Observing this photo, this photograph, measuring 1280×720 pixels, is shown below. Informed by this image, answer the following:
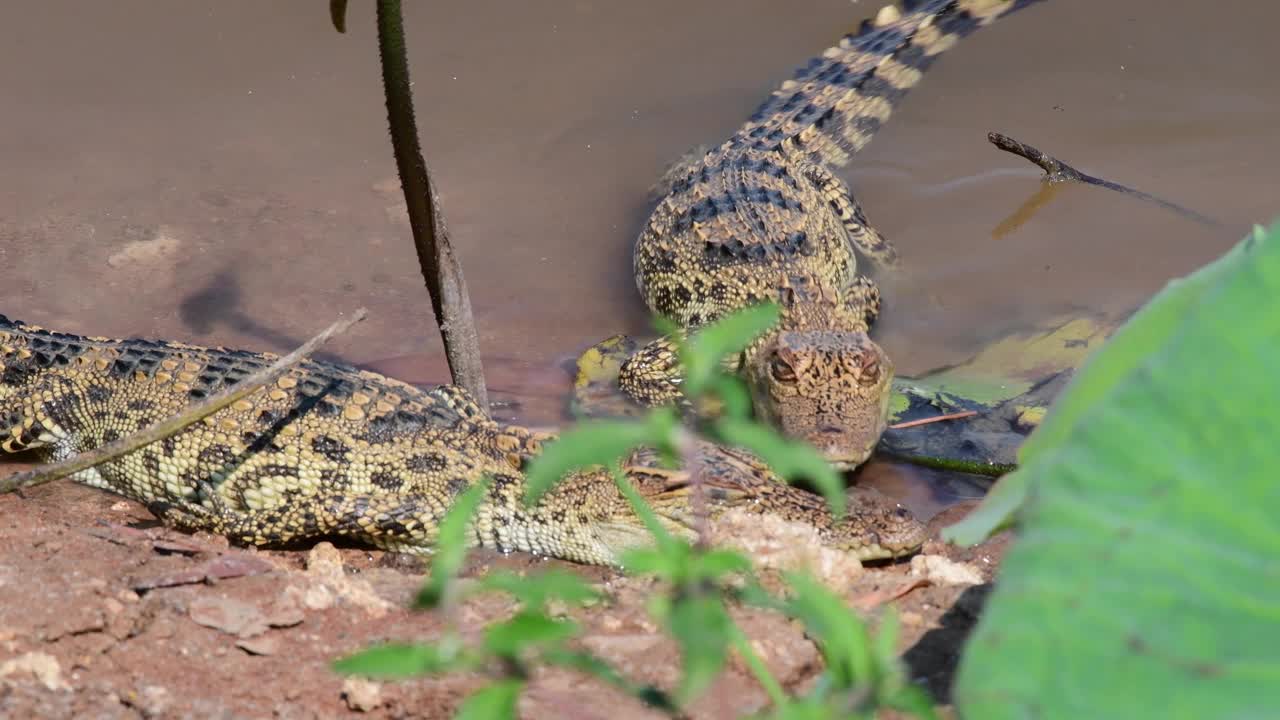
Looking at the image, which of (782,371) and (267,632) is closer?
(267,632)

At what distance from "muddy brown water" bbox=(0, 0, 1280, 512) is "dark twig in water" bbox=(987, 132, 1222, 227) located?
0.22ft

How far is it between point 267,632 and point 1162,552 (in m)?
2.03

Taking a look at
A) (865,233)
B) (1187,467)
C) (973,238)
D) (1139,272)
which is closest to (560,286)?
(865,233)

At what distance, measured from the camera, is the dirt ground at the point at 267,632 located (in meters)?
2.41

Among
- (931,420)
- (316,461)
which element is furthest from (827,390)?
(316,461)

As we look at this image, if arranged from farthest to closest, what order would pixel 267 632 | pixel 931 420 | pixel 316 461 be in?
pixel 931 420
pixel 316 461
pixel 267 632

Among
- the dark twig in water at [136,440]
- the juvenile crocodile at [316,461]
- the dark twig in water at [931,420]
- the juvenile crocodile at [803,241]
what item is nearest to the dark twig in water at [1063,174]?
the juvenile crocodile at [803,241]

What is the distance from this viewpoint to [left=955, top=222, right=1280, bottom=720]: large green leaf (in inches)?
56.3

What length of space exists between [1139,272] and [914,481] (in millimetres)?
2006

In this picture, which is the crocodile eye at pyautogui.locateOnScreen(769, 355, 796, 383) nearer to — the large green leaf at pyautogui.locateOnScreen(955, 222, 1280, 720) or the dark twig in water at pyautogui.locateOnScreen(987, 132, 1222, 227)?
the dark twig in water at pyautogui.locateOnScreen(987, 132, 1222, 227)

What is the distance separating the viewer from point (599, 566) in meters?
4.03

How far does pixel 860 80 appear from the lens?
7352 mm

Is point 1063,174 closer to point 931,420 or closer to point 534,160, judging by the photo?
point 931,420

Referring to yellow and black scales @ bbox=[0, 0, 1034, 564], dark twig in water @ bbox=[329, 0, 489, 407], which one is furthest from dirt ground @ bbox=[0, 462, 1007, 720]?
dark twig in water @ bbox=[329, 0, 489, 407]
